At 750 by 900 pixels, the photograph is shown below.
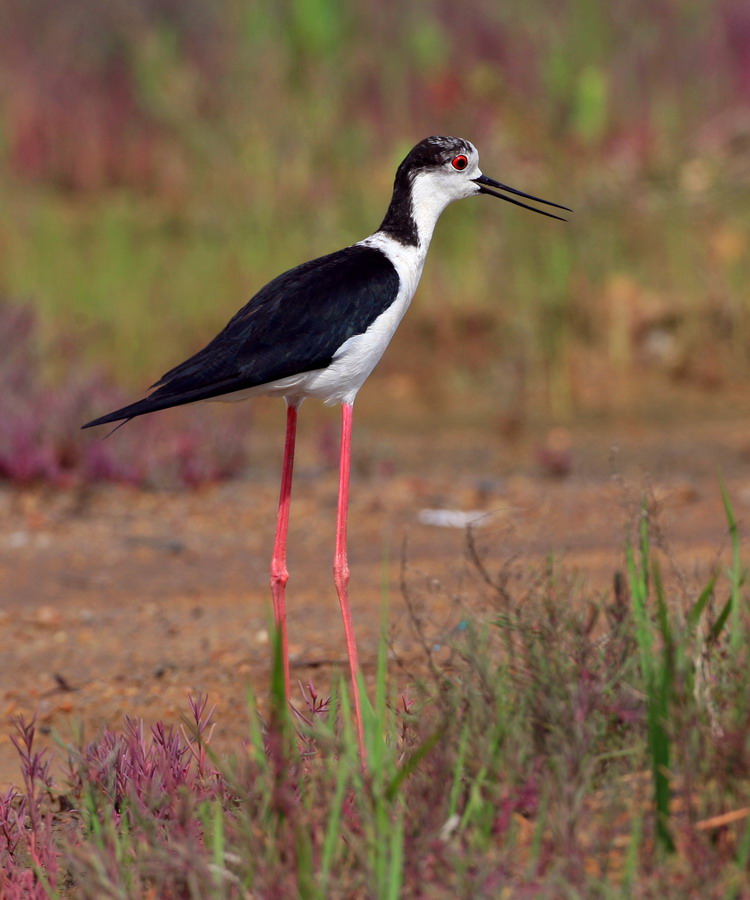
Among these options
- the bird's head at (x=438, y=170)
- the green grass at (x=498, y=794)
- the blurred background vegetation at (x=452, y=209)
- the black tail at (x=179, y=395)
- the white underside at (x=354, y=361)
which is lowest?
the green grass at (x=498, y=794)

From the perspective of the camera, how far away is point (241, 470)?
19.7ft

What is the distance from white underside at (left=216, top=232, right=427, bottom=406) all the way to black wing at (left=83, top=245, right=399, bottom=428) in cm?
2

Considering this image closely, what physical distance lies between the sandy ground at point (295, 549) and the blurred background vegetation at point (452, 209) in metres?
0.76

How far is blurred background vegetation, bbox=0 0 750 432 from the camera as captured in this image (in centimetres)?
748

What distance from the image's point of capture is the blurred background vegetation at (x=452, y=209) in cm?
748

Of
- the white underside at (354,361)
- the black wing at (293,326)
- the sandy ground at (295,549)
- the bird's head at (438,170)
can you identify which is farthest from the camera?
the sandy ground at (295,549)

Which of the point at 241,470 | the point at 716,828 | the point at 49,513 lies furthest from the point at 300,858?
the point at 241,470

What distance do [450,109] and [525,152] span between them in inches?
44.9

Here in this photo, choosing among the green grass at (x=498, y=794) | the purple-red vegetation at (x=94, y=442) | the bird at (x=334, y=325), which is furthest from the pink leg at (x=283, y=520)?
the purple-red vegetation at (x=94, y=442)

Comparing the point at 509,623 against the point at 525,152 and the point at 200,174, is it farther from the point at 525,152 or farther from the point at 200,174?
the point at 200,174

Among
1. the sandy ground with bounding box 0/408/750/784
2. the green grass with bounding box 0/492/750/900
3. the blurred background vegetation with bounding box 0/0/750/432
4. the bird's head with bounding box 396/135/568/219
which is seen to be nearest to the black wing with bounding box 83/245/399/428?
the bird's head with bounding box 396/135/568/219

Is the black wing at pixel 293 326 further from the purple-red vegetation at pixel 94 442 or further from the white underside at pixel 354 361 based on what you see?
the purple-red vegetation at pixel 94 442

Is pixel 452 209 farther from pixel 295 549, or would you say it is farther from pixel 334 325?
pixel 334 325

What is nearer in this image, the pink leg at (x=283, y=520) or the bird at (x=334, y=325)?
the bird at (x=334, y=325)
